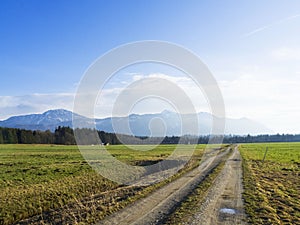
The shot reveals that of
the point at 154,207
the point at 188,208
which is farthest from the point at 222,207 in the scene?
the point at 154,207

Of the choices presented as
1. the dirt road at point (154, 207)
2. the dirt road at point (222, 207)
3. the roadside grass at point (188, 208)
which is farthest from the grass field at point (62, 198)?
the dirt road at point (222, 207)

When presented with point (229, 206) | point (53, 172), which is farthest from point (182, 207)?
point (53, 172)

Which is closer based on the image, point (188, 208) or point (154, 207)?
point (188, 208)

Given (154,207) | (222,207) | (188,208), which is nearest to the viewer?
(188,208)

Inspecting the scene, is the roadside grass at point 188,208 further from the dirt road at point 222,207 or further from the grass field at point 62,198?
the grass field at point 62,198

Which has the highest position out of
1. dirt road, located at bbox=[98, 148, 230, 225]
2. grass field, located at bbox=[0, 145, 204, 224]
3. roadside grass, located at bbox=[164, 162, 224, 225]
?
roadside grass, located at bbox=[164, 162, 224, 225]

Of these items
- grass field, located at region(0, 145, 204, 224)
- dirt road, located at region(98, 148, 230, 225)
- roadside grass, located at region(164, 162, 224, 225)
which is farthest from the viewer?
grass field, located at region(0, 145, 204, 224)

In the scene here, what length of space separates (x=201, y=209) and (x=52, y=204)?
9.27 metres

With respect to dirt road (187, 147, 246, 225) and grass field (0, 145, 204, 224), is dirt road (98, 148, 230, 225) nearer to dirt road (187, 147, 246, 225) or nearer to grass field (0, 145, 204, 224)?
grass field (0, 145, 204, 224)

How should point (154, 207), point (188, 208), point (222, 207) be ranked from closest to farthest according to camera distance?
point (188, 208)
point (222, 207)
point (154, 207)

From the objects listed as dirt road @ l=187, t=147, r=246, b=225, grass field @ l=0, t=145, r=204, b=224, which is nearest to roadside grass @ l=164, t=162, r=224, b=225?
dirt road @ l=187, t=147, r=246, b=225

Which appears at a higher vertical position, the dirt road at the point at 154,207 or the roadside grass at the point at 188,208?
the roadside grass at the point at 188,208

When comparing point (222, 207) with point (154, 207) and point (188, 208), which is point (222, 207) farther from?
point (154, 207)

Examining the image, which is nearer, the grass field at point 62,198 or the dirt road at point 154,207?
the dirt road at point 154,207
